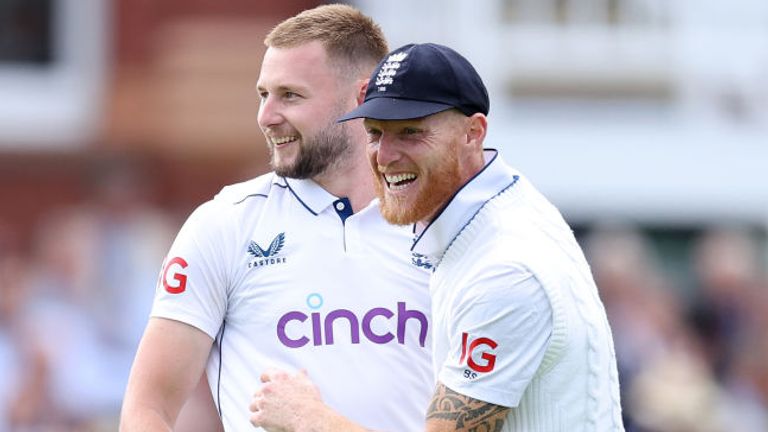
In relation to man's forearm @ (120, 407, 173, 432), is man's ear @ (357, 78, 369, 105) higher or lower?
higher

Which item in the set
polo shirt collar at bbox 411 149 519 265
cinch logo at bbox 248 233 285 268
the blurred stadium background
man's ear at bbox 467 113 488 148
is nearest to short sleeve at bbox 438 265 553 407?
polo shirt collar at bbox 411 149 519 265

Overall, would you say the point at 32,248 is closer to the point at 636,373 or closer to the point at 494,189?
the point at 636,373

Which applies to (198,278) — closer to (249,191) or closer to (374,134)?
(249,191)

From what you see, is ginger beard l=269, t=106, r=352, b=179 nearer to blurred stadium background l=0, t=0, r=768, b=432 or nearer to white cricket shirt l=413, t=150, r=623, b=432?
white cricket shirt l=413, t=150, r=623, b=432

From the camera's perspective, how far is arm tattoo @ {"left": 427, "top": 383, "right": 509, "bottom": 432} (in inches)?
187

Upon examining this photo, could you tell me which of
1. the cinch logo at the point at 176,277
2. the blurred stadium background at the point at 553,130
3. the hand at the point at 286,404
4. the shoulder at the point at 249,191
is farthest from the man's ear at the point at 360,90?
the blurred stadium background at the point at 553,130

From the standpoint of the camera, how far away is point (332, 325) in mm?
5426

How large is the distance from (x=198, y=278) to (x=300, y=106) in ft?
1.90

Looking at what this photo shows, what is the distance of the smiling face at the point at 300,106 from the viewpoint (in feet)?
18.0

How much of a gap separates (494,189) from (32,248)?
34.4 ft

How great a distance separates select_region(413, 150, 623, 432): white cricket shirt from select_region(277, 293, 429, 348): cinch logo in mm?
480

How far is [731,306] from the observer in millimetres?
13047

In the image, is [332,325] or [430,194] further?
[332,325]

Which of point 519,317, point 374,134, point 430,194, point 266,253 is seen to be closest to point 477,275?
point 519,317
